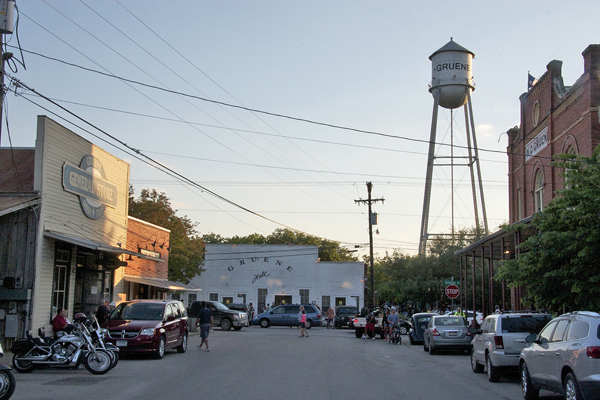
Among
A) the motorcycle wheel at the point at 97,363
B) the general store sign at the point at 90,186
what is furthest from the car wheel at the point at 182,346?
the general store sign at the point at 90,186

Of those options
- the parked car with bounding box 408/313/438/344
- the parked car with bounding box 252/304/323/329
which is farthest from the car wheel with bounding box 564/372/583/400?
the parked car with bounding box 252/304/323/329

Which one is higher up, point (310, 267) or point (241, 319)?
point (310, 267)

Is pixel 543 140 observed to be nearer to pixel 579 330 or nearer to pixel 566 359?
pixel 579 330

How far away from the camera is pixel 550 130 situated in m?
25.6

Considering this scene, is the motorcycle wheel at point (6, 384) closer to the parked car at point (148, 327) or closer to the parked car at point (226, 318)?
the parked car at point (148, 327)

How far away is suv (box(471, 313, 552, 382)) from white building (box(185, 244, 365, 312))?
131ft

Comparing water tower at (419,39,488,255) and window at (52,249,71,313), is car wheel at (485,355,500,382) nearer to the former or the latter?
window at (52,249,71,313)

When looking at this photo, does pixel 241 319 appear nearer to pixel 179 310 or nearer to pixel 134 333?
pixel 179 310

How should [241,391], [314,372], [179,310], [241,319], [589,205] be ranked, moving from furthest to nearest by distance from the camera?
[241,319], [179,310], [314,372], [589,205], [241,391]

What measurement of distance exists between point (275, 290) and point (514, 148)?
92.9 feet

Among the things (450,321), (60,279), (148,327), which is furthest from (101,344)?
(450,321)

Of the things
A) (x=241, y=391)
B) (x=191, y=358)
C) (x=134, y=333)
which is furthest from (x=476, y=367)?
(x=134, y=333)

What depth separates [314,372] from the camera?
46.4 feet

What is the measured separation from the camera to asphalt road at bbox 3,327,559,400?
10656 mm
